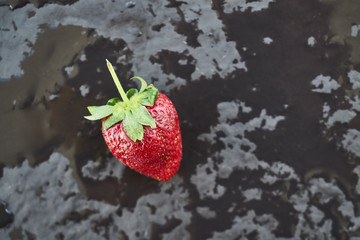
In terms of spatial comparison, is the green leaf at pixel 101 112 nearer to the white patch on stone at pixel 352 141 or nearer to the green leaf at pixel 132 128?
the green leaf at pixel 132 128

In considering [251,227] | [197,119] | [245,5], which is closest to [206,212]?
[251,227]

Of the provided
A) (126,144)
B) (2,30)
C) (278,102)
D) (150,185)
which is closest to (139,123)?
(126,144)

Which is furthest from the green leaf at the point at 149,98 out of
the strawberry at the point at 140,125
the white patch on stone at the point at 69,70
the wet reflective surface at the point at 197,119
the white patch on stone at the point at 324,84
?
the white patch on stone at the point at 324,84

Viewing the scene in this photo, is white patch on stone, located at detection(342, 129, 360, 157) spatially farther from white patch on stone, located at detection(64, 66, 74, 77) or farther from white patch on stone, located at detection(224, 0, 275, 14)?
white patch on stone, located at detection(64, 66, 74, 77)

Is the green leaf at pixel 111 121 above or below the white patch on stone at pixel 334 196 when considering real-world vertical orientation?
above

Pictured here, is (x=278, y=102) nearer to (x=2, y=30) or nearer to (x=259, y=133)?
(x=259, y=133)

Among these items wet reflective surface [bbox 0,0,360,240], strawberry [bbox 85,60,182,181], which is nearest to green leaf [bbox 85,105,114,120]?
strawberry [bbox 85,60,182,181]

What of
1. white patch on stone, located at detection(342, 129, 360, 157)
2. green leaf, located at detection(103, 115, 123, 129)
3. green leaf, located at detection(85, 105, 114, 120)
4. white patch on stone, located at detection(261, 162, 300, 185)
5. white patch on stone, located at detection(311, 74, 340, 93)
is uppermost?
green leaf, located at detection(85, 105, 114, 120)
